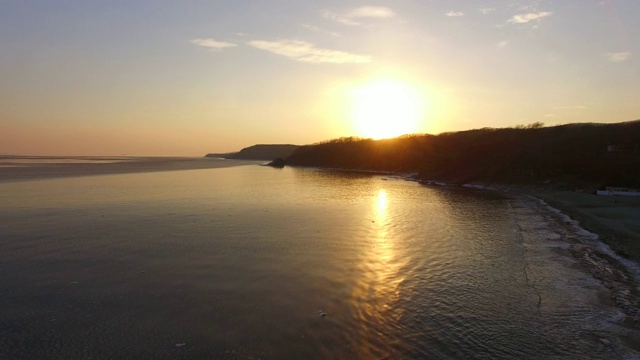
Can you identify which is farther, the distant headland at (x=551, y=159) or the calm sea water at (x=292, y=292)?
the distant headland at (x=551, y=159)

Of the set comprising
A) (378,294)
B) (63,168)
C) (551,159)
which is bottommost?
(378,294)

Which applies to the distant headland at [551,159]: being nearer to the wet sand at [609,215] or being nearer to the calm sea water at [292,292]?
the wet sand at [609,215]

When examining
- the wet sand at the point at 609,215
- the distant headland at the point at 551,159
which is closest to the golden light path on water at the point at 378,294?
the wet sand at the point at 609,215

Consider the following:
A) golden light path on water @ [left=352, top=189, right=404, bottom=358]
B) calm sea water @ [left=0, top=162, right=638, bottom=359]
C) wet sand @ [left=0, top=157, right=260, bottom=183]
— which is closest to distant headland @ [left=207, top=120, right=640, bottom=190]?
calm sea water @ [left=0, top=162, right=638, bottom=359]

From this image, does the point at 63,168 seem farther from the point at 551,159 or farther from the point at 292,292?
the point at 292,292

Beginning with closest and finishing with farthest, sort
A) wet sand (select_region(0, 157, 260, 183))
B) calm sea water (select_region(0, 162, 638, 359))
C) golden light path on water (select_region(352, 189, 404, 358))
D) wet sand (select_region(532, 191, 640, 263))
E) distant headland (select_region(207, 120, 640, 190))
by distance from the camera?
calm sea water (select_region(0, 162, 638, 359)) < golden light path on water (select_region(352, 189, 404, 358)) < wet sand (select_region(532, 191, 640, 263)) < distant headland (select_region(207, 120, 640, 190)) < wet sand (select_region(0, 157, 260, 183))

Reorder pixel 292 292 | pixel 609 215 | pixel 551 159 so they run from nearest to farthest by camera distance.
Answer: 1. pixel 292 292
2. pixel 609 215
3. pixel 551 159

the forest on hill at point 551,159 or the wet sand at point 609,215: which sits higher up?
the forest on hill at point 551,159

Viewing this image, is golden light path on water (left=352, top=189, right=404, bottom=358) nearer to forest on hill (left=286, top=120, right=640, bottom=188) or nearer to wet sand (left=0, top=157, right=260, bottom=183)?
forest on hill (left=286, top=120, right=640, bottom=188)

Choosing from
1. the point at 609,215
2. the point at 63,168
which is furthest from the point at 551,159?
the point at 63,168
